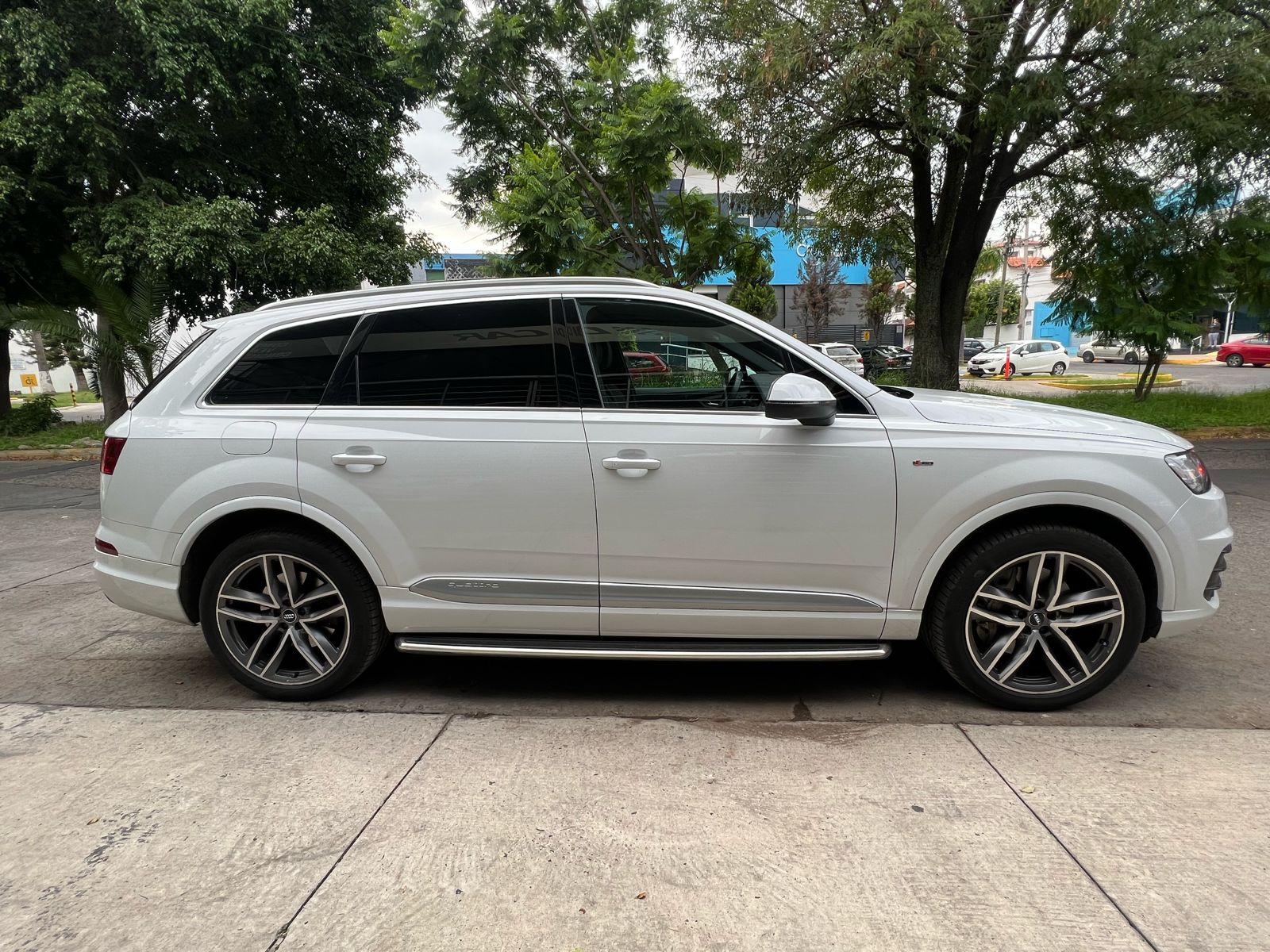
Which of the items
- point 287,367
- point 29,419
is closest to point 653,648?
point 287,367

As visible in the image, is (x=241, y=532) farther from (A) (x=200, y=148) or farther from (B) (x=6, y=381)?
(B) (x=6, y=381)

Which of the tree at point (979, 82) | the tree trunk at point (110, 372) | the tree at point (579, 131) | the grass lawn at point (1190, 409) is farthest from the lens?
the tree trunk at point (110, 372)

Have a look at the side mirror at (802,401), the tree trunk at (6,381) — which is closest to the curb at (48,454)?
the tree trunk at (6,381)

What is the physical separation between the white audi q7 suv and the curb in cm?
1116

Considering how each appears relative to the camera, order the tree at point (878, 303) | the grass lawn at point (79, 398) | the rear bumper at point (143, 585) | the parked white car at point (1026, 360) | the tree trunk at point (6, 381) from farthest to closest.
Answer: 1. the grass lawn at point (79, 398)
2. the tree at point (878, 303)
3. the parked white car at point (1026, 360)
4. the tree trunk at point (6, 381)
5. the rear bumper at point (143, 585)

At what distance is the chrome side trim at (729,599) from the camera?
3.45m

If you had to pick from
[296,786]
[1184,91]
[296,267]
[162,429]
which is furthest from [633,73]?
[296,786]

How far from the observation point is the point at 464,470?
3439 millimetres

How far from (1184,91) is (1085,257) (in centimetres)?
485

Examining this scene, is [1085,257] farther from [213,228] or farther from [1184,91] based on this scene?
[213,228]

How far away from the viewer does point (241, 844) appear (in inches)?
105

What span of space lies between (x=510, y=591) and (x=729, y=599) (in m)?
0.96

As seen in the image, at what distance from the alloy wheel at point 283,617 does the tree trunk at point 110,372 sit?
1081 cm

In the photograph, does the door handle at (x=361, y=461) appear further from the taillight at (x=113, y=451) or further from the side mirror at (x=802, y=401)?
the side mirror at (x=802, y=401)
